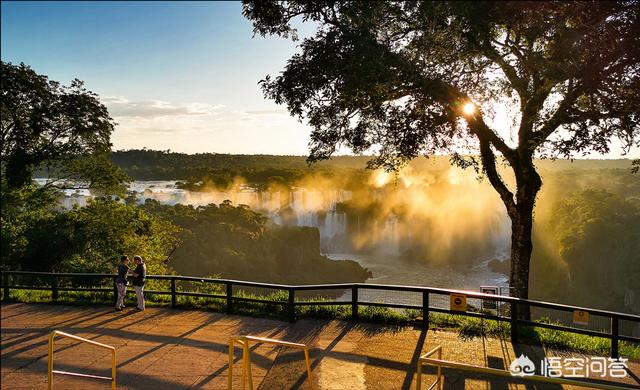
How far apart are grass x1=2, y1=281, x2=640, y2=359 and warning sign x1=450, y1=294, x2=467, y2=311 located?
581 mm

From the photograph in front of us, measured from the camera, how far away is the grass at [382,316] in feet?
30.4

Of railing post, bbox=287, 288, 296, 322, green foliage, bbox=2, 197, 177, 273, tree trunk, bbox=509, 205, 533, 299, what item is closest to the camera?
railing post, bbox=287, 288, 296, 322

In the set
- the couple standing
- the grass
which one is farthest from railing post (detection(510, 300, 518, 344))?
the couple standing

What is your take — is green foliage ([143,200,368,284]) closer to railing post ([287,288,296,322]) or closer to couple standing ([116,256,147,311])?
couple standing ([116,256,147,311])

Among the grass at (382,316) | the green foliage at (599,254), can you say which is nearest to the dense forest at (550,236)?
the green foliage at (599,254)

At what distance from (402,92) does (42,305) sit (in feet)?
36.7

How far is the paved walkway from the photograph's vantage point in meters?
7.77

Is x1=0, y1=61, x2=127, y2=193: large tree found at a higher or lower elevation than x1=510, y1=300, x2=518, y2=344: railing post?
higher

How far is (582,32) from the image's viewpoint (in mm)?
9109

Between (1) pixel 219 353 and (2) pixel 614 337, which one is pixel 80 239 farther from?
(2) pixel 614 337

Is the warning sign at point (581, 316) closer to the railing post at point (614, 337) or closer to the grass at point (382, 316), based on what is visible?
the railing post at point (614, 337)

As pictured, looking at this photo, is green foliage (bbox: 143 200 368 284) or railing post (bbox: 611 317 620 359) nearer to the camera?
railing post (bbox: 611 317 620 359)

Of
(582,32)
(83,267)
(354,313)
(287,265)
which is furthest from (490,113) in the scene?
(287,265)

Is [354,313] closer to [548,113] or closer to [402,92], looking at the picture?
[402,92]
